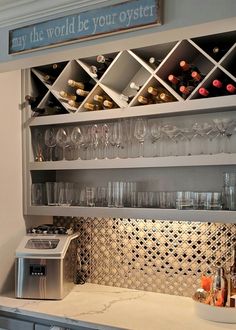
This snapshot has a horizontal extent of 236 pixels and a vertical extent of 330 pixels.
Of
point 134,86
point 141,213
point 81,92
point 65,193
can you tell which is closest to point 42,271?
point 65,193

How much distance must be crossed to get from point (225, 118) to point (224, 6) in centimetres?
100

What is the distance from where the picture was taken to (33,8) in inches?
74.9

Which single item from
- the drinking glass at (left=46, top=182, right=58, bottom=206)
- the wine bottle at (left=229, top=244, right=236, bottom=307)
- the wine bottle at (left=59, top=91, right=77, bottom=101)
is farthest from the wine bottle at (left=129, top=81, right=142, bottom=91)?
the wine bottle at (left=229, top=244, right=236, bottom=307)

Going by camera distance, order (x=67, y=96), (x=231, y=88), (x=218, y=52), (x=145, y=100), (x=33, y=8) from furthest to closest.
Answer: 1. (x=67, y=96)
2. (x=145, y=100)
3. (x=218, y=52)
4. (x=231, y=88)
5. (x=33, y=8)

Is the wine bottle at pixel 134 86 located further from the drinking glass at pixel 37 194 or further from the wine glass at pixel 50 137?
the drinking glass at pixel 37 194

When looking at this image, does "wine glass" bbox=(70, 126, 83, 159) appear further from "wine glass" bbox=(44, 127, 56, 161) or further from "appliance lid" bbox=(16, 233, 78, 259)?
"appliance lid" bbox=(16, 233, 78, 259)

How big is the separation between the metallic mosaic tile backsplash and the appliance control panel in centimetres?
48

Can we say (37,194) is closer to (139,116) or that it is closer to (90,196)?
(90,196)

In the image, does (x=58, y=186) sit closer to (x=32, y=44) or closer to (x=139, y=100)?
(x=139, y=100)

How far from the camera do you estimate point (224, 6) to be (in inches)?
60.3

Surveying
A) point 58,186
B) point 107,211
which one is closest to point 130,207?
point 107,211

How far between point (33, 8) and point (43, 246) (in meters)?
1.51

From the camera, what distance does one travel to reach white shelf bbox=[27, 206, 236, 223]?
2275 mm

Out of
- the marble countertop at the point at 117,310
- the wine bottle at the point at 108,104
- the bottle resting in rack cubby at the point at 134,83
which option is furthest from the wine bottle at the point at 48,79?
the marble countertop at the point at 117,310
